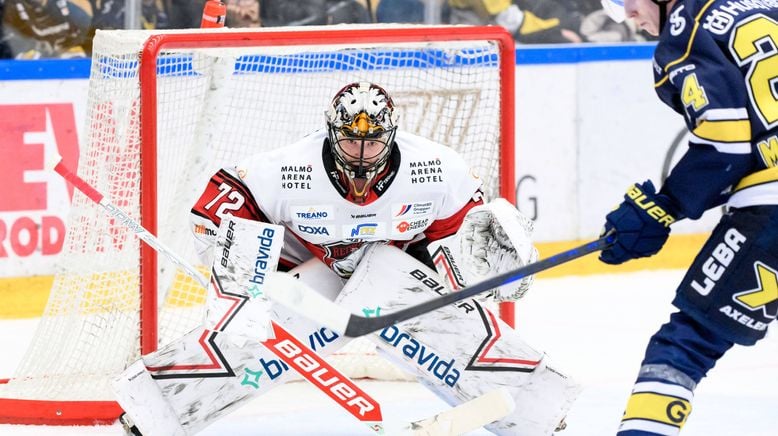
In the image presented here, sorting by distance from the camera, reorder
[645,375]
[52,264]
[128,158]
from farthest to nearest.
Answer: [52,264]
[128,158]
[645,375]

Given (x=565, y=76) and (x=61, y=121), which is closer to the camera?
(x=61, y=121)

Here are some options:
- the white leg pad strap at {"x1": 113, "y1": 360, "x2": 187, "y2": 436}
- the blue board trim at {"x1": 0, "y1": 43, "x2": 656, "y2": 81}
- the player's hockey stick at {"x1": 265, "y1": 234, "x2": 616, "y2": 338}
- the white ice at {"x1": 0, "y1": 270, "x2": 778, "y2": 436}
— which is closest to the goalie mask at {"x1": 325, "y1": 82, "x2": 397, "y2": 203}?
the player's hockey stick at {"x1": 265, "y1": 234, "x2": 616, "y2": 338}

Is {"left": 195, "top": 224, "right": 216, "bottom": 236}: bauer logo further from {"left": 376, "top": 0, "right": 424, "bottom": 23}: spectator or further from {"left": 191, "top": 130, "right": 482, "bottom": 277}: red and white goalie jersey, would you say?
{"left": 376, "top": 0, "right": 424, "bottom": 23}: spectator

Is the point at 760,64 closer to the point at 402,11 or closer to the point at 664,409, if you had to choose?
the point at 664,409

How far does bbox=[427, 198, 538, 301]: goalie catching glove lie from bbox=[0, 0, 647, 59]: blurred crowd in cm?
260

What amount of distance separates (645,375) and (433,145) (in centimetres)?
97

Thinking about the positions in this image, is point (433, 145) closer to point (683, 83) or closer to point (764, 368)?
point (683, 83)

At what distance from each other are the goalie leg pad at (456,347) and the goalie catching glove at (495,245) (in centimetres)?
12

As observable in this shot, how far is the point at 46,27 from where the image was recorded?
17.7 ft

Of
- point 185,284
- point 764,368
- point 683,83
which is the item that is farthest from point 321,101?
point 683,83

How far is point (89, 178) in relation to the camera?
400cm

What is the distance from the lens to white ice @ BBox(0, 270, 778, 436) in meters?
3.78

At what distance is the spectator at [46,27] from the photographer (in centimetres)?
535

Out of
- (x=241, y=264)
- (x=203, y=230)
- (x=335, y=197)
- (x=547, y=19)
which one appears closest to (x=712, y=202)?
(x=335, y=197)
